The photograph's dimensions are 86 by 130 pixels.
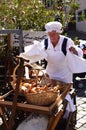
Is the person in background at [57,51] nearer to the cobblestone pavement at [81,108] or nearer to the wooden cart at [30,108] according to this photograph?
the wooden cart at [30,108]

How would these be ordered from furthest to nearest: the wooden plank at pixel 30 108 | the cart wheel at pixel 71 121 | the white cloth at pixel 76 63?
the cart wheel at pixel 71 121 < the white cloth at pixel 76 63 < the wooden plank at pixel 30 108

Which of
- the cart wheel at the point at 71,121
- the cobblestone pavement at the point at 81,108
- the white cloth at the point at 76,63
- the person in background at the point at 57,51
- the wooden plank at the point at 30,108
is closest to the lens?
the wooden plank at the point at 30,108

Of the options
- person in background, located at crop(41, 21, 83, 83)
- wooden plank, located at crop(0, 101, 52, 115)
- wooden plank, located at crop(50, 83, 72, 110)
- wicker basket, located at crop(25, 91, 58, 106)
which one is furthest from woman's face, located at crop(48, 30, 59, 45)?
wooden plank, located at crop(0, 101, 52, 115)

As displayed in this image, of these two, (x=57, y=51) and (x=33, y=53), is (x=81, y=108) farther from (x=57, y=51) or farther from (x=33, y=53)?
(x=33, y=53)

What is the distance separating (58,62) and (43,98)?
28.3 inches

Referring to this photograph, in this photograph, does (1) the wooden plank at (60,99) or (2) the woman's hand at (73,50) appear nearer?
(1) the wooden plank at (60,99)

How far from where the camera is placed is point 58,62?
5156 millimetres

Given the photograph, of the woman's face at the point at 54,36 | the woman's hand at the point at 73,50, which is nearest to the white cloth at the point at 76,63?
the woman's hand at the point at 73,50

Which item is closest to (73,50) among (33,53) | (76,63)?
(76,63)

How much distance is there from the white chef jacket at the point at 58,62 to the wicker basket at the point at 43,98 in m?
0.60

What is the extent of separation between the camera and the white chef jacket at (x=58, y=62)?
16.6ft

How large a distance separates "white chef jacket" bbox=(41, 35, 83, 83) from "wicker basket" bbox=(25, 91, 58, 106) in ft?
1.98

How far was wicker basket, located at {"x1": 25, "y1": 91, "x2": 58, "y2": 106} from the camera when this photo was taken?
4.63 meters

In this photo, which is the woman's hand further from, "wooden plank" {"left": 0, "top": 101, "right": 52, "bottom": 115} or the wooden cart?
"wooden plank" {"left": 0, "top": 101, "right": 52, "bottom": 115}
